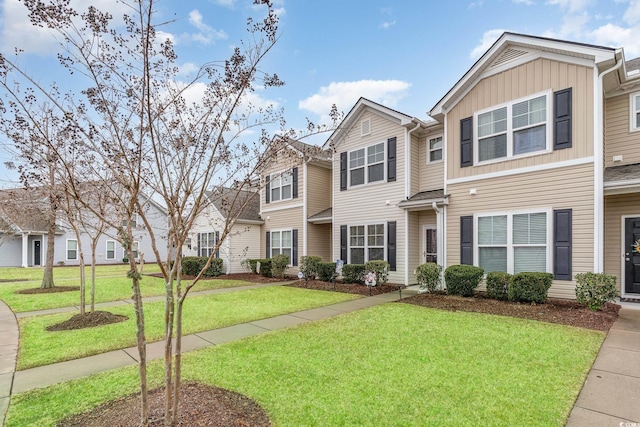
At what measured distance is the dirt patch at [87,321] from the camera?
6.59 m

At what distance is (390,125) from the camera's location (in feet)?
40.5

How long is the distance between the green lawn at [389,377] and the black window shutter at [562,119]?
476 centimetres

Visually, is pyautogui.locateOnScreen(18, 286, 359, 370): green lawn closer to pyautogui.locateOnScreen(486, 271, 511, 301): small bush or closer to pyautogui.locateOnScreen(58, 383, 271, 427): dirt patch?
pyautogui.locateOnScreen(58, 383, 271, 427): dirt patch

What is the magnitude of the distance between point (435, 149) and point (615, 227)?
555 cm

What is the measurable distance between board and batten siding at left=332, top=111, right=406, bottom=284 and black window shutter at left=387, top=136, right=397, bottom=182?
0.39 feet

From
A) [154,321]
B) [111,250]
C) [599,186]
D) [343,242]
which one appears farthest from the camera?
[111,250]

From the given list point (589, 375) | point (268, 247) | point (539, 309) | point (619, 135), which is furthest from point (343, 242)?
point (589, 375)

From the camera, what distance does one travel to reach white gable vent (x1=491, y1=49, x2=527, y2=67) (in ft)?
30.3

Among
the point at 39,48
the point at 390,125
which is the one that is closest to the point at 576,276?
the point at 390,125

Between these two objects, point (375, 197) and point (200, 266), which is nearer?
point (375, 197)

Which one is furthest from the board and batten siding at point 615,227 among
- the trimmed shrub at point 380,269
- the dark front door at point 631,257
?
the trimmed shrub at point 380,269

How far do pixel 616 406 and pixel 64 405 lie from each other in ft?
18.3

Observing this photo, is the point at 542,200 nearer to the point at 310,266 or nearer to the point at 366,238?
the point at 366,238

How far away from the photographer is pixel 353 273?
481 inches
